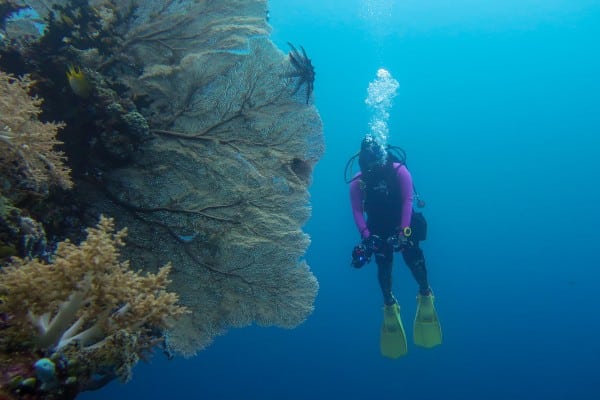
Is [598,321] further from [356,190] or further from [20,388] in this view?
[20,388]

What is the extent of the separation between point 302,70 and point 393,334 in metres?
6.20

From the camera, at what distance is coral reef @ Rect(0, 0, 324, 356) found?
4203 millimetres

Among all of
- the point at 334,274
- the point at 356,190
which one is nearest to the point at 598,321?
the point at 334,274

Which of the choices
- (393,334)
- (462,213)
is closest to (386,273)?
(393,334)

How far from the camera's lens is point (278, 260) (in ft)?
15.5

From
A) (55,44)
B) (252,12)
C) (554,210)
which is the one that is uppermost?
(554,210)

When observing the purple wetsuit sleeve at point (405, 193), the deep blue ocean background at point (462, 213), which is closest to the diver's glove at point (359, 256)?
the purple wetsuit sleeve at point (405, 193)

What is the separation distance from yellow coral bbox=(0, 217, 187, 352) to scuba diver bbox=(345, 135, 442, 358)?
18.4 feet

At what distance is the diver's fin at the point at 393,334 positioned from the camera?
8469 mm

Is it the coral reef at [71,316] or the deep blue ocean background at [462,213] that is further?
the deep blue ocean background at [462,213]

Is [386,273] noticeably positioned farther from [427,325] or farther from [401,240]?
[427,325]

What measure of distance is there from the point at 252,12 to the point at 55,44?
240 cm

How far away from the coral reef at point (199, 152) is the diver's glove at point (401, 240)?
108 inches

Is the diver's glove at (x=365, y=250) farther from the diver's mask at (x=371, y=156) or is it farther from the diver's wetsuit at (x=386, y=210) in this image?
the diver's mask at (x=371, y=156)
